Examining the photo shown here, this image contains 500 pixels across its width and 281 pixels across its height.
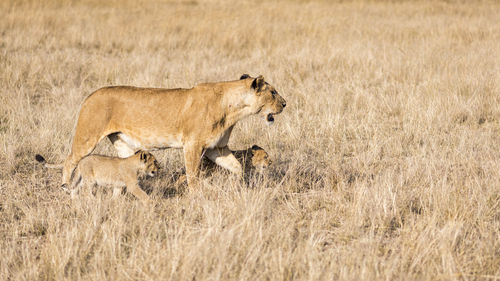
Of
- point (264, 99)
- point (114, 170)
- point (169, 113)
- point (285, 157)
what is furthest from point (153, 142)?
point (285, 157)

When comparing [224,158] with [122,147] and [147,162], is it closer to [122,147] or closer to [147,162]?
[147,162]

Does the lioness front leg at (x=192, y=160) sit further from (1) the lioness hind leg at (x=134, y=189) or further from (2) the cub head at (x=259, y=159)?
(2) the cub head at (x=259, y=159)

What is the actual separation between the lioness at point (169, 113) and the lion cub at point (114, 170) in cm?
18

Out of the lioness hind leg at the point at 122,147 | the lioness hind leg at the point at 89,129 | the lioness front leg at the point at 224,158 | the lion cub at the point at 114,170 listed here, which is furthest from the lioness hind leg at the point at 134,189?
the lioness front leg at the point at 224,158

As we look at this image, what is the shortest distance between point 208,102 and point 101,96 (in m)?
1.08

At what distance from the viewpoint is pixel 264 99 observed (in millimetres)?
5977

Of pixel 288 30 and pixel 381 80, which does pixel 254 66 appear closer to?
pixel 381 80

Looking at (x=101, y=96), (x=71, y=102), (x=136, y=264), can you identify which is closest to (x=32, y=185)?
(x=101, y=96)

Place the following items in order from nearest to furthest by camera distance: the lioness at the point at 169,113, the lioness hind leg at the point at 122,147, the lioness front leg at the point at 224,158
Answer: the lioness at the point at 169,113 → the lioness front leg at the point at 224,158 → the lioness hind leg at the point at 122,147

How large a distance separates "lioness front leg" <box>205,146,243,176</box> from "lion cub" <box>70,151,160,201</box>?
645 millimetres

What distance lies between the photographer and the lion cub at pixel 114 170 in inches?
227

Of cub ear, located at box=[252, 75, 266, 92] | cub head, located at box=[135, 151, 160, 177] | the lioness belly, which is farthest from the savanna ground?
cub ear, located at box=[252, 75, 266, 92]

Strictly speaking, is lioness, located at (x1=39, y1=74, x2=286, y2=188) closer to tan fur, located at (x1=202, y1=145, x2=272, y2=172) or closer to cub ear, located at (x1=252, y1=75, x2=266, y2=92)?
cub ear, located at (x1=252, y1=75, x2=266, y2=92)

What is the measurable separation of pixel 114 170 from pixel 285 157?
7.89 feet
